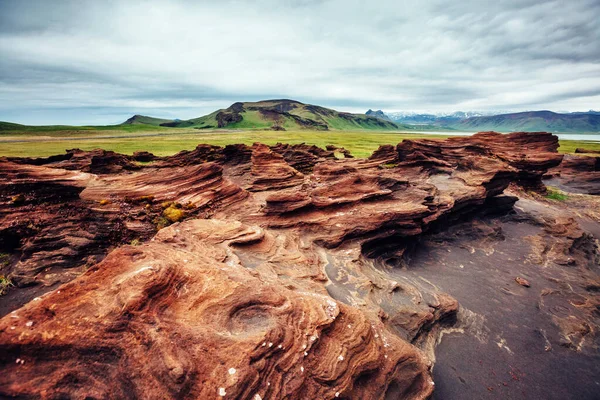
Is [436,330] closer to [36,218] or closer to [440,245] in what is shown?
[440,245]

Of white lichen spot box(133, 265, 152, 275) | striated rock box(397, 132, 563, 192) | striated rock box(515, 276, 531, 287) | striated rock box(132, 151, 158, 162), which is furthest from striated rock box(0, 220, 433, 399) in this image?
striated rock box(132, 151, 158, 162)

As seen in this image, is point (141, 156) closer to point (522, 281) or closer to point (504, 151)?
point (522, 281)

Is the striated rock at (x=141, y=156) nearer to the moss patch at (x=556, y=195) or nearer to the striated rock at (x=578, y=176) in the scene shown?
the moss patch at (x=556, y=195)

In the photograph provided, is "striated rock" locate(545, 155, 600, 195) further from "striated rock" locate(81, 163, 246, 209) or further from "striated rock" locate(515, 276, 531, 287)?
"striated rock" locate(81, 163, 246, 209)

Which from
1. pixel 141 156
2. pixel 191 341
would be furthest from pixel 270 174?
pixel 141 156

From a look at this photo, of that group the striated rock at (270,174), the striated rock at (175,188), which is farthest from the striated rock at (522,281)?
the striated rock at (175,188)

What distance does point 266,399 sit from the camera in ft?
26.5

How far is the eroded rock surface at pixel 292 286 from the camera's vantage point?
8.13 m

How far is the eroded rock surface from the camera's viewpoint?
813 centimetres

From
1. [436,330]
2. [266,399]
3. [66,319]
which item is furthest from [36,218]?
[436,330]

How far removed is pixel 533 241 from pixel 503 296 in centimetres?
1275

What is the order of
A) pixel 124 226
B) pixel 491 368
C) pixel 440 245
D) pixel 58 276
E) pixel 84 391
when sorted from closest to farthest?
pixel 84 391, pixel 491 368, pixel 58 276, pixel 124 226, pixel 440 245

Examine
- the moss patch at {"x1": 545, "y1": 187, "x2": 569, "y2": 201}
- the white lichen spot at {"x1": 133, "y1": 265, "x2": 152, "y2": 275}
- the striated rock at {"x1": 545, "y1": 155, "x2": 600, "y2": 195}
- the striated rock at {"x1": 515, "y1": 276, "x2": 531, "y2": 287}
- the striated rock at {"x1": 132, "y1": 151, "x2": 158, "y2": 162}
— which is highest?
the striated rock at {"x1": 132, "y1": 151, "x2": 158, "y2": 162}

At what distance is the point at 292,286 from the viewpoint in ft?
44.3
